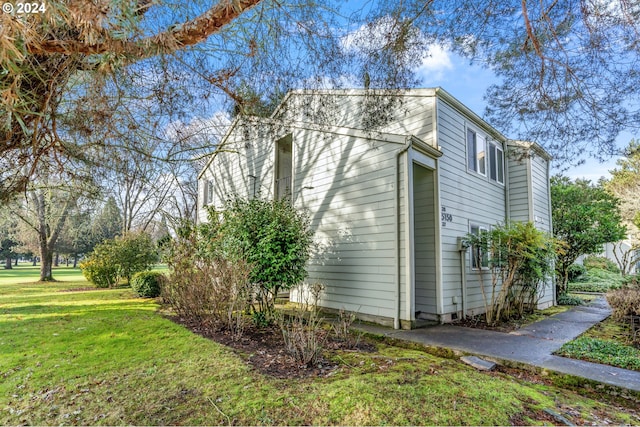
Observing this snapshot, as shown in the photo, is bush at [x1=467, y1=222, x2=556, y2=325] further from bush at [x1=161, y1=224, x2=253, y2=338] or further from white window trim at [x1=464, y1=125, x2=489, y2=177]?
bush at [x1=161, y1=224, x2=253, y2=338]

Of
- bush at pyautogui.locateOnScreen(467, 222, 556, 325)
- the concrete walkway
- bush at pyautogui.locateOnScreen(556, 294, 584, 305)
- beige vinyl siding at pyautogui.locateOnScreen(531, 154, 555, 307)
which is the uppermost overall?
beige vinyl siding at pyautogui.locateOnScreen(531, 154, 555, 307)

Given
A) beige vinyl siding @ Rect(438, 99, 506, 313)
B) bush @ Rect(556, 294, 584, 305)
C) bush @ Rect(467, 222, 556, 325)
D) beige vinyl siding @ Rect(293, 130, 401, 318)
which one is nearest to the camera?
beige vinyl siding @ Rect(293, 130, 401, 318)

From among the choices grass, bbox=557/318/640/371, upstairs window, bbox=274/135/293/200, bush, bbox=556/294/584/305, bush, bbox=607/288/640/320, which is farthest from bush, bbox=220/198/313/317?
bush, bbox=556/294/584/305

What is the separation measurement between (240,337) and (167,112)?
3.79 metres

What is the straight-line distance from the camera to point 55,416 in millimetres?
3230

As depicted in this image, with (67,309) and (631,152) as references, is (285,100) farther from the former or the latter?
(67,309)

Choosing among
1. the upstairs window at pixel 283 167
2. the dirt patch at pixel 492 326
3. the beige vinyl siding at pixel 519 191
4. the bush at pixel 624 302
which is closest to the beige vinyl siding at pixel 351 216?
the upstairs window at pixel 283 167

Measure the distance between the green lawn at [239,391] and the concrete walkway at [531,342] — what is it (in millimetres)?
617

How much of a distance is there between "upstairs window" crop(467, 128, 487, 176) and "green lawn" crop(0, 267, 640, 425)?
19.0ft

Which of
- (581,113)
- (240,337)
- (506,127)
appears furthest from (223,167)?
(581,113)

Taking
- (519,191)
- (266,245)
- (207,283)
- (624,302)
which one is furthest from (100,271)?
(624,302)

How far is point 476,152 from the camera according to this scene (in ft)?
30.0

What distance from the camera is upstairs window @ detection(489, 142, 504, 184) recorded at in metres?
9.79

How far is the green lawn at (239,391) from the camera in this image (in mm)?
3033
